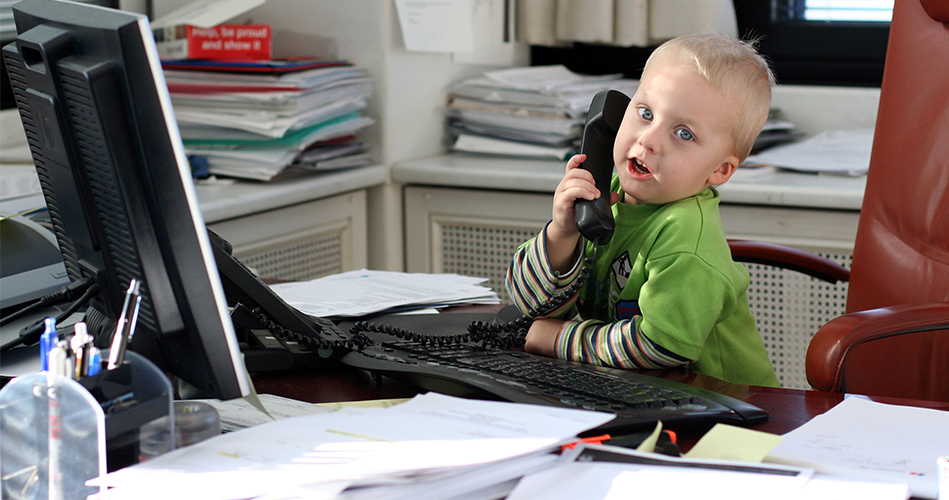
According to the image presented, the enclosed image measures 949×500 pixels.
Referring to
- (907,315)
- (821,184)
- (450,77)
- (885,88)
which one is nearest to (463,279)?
(907,315)

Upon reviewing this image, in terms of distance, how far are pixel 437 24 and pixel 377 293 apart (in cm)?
119

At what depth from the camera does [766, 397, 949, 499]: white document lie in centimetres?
66

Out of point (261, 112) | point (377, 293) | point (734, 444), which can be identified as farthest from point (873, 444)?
point (261, 112)

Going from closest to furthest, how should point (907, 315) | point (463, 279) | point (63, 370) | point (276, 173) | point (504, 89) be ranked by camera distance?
point (63, 370) → point (907, 315) → point (463, 279) → point (276, 173) → point (504, 89)

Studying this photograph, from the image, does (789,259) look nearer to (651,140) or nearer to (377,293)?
(651,140)

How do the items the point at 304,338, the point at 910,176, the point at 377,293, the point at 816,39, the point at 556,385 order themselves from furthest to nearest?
1. the point at 816,39
2. the point at 910,176
3. the point at 377,293
4. the point at 304,338
5. the point at 556,385

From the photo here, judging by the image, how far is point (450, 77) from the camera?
2.37 m

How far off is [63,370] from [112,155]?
5.9 inches

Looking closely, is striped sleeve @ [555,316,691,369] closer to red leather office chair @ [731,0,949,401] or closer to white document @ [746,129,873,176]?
red leather office chair @ [731,0,949,401]

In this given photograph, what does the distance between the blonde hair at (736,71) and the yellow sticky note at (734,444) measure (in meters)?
0.41

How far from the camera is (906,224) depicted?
52.7 inches

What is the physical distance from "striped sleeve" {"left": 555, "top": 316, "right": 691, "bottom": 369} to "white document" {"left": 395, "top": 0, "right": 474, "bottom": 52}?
1311mm

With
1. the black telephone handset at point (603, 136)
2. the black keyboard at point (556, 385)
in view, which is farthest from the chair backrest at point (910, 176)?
the black keyboard at point (556, 385)

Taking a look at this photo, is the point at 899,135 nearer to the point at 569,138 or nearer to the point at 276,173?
the point at 569,138
